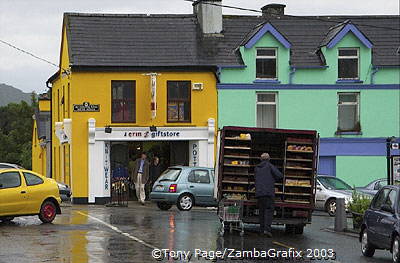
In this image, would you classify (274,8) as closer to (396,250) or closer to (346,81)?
(346,81)

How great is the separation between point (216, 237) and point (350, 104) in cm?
2065

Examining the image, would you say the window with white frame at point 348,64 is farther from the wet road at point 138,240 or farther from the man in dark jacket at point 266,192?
the man in dark jacket at point 266,192

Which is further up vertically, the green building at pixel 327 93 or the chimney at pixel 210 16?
the chimney at pixel 210 16

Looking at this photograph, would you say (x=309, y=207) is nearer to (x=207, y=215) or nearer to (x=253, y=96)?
(x=207, y=215)

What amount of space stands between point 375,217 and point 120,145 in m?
23.5

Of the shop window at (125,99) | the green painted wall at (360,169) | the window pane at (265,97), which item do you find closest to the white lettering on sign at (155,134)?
the shop window at (125,99)

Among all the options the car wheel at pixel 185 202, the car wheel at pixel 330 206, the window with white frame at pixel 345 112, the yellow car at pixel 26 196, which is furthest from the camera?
the window with white frame at pixel 345 112

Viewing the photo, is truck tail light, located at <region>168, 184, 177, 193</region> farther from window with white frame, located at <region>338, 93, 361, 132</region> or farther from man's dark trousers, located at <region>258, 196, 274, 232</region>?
window with white frame, located at <region>338, 93, 361, 132</region>

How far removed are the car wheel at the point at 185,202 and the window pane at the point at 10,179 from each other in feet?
27.3

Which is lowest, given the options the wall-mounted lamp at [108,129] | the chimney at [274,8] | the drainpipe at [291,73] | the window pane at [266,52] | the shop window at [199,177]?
the shop window at [199,177]

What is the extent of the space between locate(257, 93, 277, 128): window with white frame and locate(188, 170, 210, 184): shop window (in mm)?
8148

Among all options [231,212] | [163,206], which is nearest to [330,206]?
[163,206]

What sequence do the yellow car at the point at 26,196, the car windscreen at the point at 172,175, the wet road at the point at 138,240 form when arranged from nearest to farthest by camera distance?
1. the wet road at the point at 138,240
2. the yellow car at the point at 26,196
3. the car windscreen at the point at 172,175

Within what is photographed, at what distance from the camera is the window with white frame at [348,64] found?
38.9m
